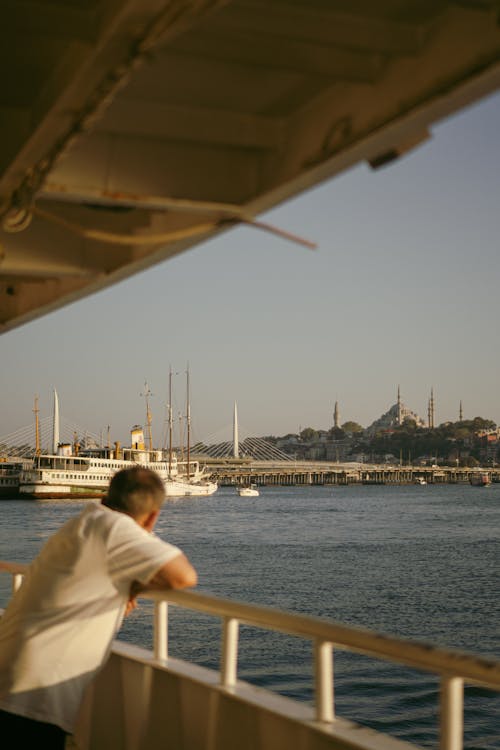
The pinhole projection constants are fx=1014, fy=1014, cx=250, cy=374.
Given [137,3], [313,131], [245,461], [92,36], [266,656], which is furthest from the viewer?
[245,461]

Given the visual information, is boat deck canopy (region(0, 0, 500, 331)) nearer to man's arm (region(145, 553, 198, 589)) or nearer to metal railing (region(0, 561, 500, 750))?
man's arm (region(145, 553, 198, 589))

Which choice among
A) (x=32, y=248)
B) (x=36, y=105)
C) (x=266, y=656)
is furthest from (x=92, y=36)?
(x=266, y=656)

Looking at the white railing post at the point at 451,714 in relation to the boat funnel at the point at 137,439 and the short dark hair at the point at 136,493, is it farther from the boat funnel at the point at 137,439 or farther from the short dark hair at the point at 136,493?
the boat funnel at the point at 137,439

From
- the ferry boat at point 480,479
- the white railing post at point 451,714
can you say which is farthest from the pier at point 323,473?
the white railing post at point 451,714

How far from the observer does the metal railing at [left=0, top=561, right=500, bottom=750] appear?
2559mm

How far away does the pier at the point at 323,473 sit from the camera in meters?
158

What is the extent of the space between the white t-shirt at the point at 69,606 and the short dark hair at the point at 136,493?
0.06 m

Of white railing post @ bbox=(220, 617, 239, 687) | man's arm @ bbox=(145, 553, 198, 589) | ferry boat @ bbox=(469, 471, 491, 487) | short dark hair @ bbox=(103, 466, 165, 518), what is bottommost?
ferry boat @ bbox=(469, 471, 491, 487)

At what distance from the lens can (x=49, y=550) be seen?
2.67 meters

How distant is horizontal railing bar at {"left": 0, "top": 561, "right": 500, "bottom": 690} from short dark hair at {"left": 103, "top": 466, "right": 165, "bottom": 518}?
0.64 m

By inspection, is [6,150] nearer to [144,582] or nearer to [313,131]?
[313,131]

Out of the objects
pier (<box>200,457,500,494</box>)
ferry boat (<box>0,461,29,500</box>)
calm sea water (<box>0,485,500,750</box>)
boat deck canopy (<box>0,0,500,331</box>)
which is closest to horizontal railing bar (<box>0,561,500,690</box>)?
boat deck canopy (<box>0,0,500,331</box>)

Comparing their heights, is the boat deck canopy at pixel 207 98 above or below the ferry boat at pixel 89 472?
above

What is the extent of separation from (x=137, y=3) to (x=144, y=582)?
1.40 m
